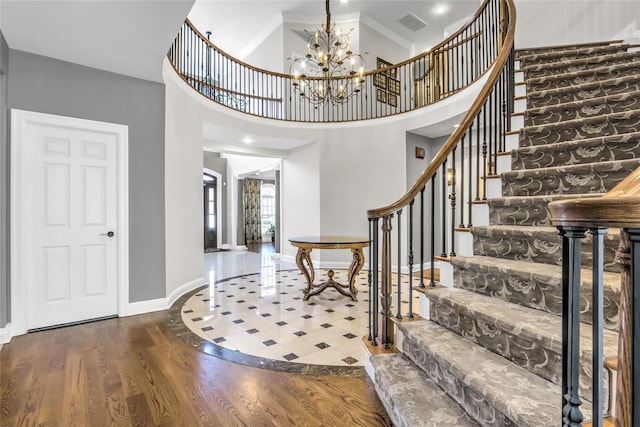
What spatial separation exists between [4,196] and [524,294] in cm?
423

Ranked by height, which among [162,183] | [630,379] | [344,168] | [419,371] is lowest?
[419,371]

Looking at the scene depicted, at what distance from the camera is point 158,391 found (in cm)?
201

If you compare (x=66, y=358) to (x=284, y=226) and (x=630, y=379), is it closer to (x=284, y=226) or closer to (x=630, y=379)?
(x=630, y=379)

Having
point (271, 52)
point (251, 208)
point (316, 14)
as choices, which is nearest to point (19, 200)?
point (271, 52)

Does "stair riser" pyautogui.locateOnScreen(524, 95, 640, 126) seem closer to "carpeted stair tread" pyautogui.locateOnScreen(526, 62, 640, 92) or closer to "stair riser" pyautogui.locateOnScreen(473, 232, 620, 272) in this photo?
"carpeted stair tread" pyautogui.locateOnScreen(526, 62, 640, 92)

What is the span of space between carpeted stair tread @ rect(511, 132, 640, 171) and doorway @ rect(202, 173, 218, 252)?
30.3 ft

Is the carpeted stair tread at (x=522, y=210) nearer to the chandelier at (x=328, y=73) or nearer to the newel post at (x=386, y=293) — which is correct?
the newel post at (x=386, y=293)

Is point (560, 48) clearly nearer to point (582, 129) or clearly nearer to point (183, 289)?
point (582, 129)

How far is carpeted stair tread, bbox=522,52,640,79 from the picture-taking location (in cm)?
314

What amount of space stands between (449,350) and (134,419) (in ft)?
5.88

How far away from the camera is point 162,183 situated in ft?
12.2

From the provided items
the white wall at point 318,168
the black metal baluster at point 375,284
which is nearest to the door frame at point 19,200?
the white wall at point 318,168

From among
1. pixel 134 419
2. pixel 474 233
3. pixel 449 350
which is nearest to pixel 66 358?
pixel 134 419

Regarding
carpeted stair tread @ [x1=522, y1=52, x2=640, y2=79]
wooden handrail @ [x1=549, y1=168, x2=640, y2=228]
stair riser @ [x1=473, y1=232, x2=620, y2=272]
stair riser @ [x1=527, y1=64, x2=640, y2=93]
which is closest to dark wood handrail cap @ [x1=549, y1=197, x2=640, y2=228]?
wooden handrail @ [x1=549, y1=168, x2=640, y2=228]
